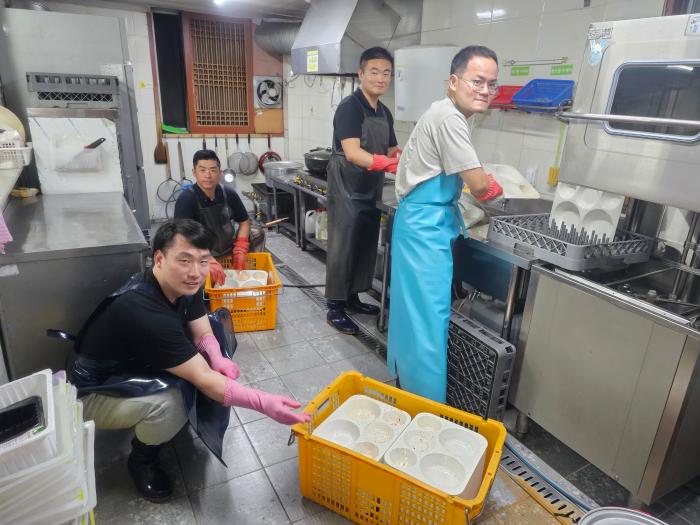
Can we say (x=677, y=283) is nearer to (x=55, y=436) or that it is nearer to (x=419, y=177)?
(x=419, y=177)

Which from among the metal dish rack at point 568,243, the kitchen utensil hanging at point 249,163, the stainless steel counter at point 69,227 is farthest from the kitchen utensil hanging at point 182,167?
the metal dish rack at point 568,243

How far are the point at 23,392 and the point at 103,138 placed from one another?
1.88 metres

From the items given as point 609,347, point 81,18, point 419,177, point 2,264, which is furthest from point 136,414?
point 81,18

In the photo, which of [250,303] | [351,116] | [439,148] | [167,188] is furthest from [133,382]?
Result: [167,188]

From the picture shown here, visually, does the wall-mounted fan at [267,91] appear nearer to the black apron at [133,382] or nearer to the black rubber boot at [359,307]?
the black rubber boot at [359,307]

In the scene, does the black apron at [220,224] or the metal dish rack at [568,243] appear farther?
the black apron at [220,224]

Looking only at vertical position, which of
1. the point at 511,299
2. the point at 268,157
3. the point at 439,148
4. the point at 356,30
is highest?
the point at 356,30

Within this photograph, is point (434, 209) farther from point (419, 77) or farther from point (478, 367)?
point (419, 77)

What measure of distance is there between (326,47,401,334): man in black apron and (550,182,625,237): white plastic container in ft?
2.76

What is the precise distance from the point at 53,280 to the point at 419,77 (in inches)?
84.3

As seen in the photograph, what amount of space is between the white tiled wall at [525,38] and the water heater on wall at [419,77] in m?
0.27

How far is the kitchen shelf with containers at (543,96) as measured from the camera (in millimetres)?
2133

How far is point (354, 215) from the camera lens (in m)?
2.50

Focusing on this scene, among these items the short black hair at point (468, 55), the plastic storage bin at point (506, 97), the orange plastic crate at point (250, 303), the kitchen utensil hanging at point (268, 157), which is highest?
the short black hair at point (468, 55)
